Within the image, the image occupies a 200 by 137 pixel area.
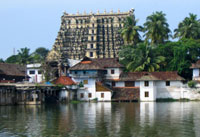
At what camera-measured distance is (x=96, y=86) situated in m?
81.7

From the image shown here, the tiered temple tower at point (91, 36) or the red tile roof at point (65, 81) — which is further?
the tiered temple tower at point (91, 36)

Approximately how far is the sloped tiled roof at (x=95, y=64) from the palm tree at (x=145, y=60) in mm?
3940

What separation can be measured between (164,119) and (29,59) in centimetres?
8306

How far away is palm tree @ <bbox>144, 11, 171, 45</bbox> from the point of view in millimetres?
96688

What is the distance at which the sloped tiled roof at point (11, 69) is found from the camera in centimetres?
8844

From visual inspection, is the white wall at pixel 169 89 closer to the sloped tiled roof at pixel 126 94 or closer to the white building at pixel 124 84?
the white building at pixel 124 84

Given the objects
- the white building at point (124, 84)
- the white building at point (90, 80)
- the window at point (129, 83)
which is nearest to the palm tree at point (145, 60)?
the white building at point (124, 84)

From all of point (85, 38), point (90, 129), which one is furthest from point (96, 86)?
point (85, 38)

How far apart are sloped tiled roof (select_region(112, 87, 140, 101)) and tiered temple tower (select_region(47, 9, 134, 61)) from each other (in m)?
49.6

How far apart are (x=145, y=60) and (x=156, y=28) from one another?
1135 centimetres

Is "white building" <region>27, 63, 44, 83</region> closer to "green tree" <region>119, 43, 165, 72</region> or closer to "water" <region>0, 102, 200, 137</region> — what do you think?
"green tree" <region>119, 43, 165, 72</region>

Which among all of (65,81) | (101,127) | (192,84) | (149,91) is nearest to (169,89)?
(149,91)

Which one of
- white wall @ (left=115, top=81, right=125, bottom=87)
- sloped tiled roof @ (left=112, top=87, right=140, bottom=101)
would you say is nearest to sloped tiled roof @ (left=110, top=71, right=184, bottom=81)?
white wall @ (left=115, top=81, right=125, bottom=87)

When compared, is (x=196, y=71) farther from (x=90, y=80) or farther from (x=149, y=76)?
(x=90, y=80)
